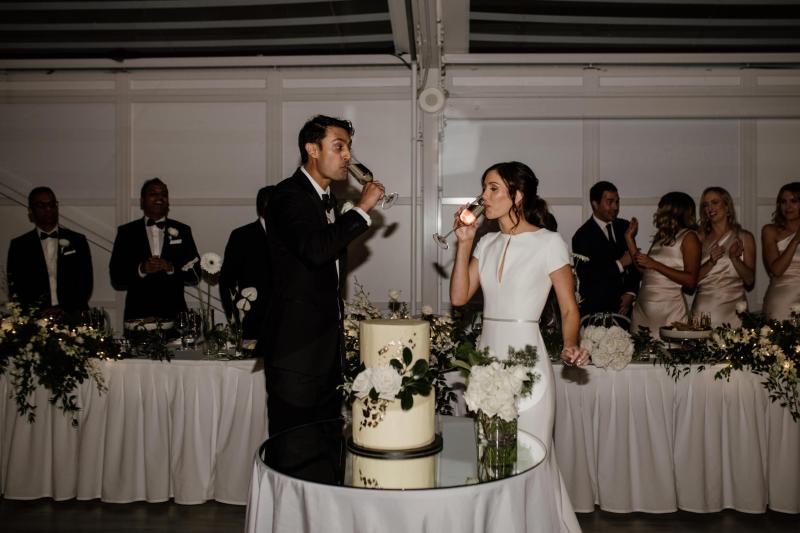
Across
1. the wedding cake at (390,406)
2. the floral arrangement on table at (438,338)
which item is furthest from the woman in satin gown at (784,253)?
the wedding cake at (390,406)

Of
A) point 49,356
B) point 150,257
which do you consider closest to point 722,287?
point 150,257

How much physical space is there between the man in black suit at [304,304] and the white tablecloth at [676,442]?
5.17 ft

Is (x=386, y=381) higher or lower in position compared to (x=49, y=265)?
lower

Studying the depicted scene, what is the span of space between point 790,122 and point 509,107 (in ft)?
7.98

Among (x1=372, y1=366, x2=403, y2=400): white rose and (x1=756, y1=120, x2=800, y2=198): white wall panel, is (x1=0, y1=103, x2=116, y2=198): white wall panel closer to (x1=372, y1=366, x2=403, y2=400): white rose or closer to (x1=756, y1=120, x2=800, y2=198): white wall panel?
(x1=372, y1=366, x2=403, y2=400): white rose

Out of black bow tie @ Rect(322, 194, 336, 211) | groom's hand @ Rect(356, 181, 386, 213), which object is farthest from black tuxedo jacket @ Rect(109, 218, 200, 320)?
groom's hand @ Rect(356, 181, 386, 213)

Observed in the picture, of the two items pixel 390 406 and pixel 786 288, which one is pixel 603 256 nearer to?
pixel 786 288

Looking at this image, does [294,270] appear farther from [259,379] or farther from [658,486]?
[658,486]

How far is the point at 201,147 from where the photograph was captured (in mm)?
6242

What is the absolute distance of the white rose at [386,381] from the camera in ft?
6.11

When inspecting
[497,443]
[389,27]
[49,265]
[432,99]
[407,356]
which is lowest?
[497,443]

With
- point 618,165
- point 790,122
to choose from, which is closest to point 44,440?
point 618,165

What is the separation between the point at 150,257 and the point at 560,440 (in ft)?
9.79

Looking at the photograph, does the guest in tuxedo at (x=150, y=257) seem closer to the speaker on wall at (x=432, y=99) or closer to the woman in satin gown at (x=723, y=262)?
the speaker on wall at (x=432, y=99)
